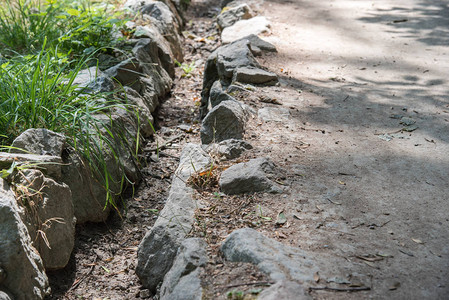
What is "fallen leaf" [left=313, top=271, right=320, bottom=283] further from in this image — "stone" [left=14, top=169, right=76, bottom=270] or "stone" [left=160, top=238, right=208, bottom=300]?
"stone" [left=14, top=169, right=76, bottom=270]

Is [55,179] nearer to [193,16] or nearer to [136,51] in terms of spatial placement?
[136,51]

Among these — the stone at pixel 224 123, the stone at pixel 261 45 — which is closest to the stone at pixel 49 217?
the stone at pixel 224 123

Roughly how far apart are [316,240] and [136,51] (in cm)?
312

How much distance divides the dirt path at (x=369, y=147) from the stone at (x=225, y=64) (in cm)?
34

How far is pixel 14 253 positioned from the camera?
2.19m

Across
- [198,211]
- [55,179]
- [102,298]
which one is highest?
[55,179]

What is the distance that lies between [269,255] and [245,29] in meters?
4.48

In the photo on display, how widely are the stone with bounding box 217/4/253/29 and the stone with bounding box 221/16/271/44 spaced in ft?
0.65

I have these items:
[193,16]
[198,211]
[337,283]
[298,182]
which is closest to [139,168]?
[198,211]

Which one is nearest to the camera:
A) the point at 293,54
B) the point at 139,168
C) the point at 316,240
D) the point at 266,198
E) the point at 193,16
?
the point at 316,240

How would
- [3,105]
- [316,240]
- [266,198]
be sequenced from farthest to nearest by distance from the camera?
[3,105]
[266,198]
[316,240]

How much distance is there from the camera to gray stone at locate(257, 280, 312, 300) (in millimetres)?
1826

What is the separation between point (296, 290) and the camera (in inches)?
Answer: 73.2

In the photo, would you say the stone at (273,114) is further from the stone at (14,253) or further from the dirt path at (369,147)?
the stone at (14,253)
